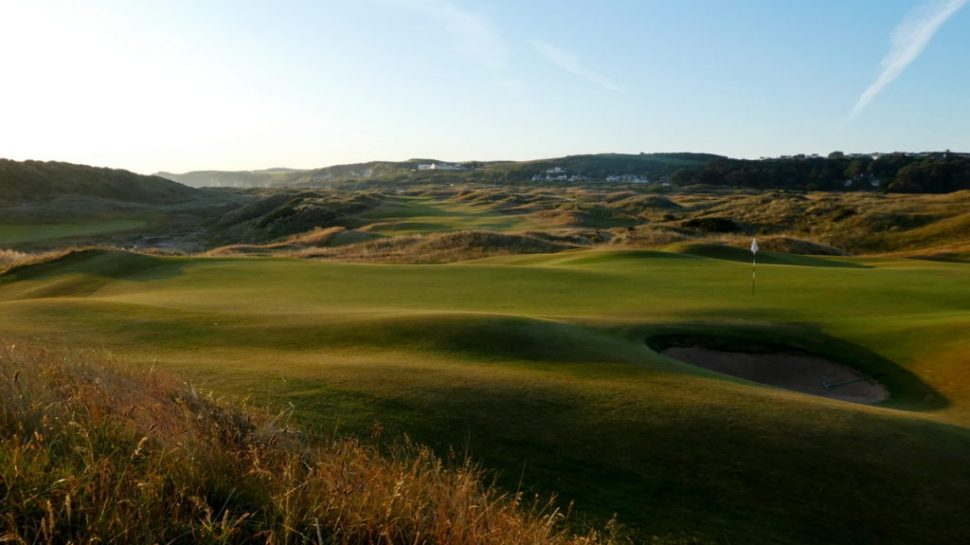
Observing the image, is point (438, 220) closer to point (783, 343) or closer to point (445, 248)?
point (445, 248)

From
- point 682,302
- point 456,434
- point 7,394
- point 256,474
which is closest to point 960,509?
point 456,434

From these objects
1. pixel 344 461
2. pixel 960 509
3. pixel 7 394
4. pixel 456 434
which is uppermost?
pixel 7 394

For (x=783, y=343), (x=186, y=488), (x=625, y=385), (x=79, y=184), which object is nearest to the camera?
(x=186, y=488)

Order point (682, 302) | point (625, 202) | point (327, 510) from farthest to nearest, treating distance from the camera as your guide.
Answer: point (625, 202), point (682, 302), point (327, 510)

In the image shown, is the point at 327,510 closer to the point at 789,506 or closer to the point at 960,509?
the point at 789,506

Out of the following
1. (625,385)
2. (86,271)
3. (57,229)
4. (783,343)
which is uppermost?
(625,385)

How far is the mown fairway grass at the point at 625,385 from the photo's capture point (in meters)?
7.67

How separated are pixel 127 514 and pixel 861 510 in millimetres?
7046

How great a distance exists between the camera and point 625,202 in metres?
95.4

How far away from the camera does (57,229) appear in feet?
234

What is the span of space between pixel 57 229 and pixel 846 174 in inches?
5006

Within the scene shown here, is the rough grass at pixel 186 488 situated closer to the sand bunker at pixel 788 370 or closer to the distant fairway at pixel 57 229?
the sand bunker at pixel 788 370

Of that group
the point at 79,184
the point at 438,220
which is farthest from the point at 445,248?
the point at 79,184

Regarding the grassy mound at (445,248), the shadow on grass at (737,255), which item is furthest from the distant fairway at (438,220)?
the shadow on grass at (737,255)
